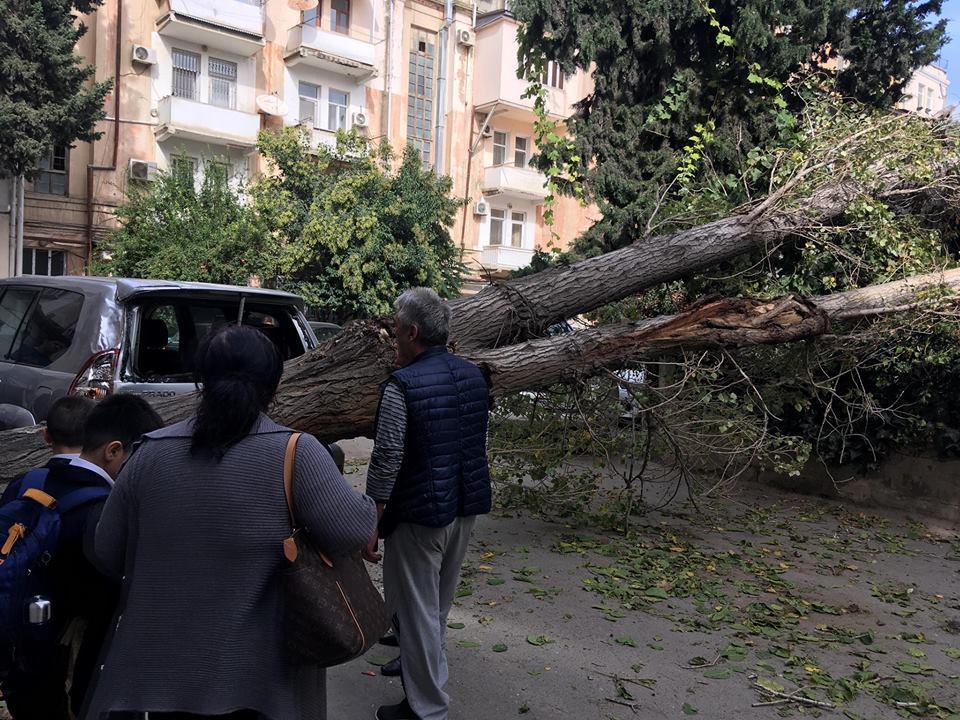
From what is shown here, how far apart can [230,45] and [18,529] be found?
80.4ft

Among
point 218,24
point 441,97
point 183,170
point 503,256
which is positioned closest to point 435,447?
point 183,170

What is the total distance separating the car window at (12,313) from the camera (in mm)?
5879

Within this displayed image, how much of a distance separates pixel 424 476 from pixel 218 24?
23.3 meters

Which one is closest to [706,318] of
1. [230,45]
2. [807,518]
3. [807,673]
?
[807,673]

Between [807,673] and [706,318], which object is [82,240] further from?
[807,673]

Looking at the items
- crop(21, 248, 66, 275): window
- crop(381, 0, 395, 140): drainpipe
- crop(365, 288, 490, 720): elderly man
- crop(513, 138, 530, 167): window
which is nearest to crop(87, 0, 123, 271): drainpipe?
crop(21, 248, 66, 275): window

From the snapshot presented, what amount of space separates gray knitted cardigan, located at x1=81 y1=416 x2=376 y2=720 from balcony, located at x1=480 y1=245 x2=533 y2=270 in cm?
2715

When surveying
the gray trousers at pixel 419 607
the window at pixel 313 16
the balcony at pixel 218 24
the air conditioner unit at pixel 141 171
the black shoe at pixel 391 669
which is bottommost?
the black shoe at pixel 391 669

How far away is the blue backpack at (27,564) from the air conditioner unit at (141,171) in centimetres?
2156

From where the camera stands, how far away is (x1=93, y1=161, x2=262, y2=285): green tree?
17.5 meters

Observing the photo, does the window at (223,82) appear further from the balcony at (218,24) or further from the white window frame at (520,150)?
the white window frame at (520,150)

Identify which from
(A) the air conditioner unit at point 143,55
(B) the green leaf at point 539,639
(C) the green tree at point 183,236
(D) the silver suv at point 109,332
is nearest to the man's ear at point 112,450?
(D) the silver suv at point 109,332

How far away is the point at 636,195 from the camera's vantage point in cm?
1083

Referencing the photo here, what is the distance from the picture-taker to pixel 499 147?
30.8 meters
